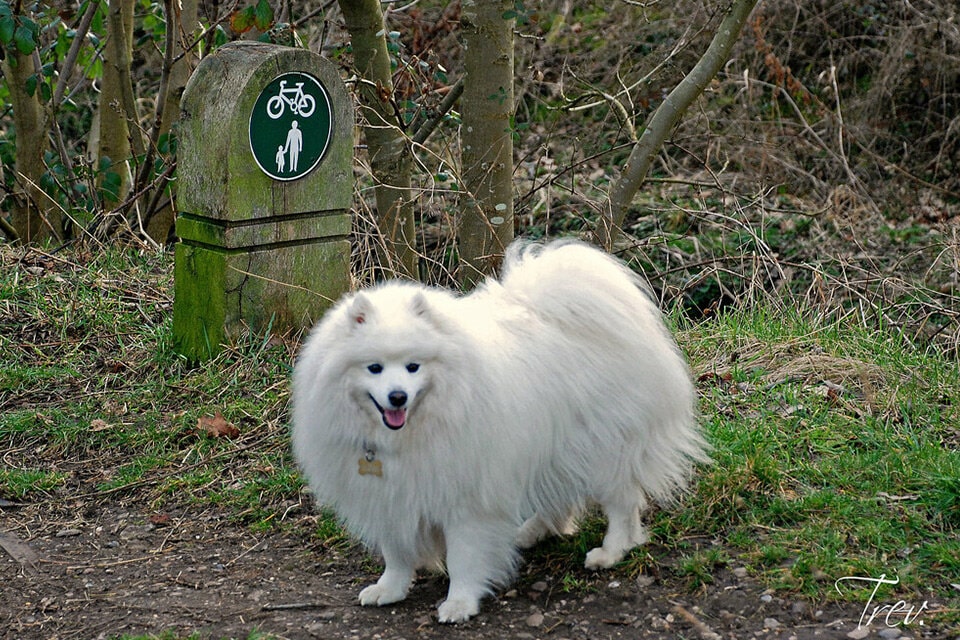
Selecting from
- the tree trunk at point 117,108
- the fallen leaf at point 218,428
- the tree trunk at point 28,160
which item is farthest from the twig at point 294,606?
the tree trunk at point 28,160

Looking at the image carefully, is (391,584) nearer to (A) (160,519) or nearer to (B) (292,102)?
(A) (160,519)

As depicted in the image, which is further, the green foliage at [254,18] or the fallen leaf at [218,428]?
the green foliage at [254,18]

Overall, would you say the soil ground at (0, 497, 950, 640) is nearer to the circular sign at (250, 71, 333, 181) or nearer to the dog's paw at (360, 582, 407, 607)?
the dog's paw at (360, 582, 407, 607)

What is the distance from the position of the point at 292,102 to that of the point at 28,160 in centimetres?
325

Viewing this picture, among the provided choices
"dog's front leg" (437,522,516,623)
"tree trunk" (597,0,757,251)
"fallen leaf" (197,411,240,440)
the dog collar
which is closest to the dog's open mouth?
the dog collar

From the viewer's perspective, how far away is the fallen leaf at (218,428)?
4.66 m

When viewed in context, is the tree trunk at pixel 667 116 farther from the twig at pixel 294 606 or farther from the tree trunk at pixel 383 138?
the twig at pixel 294 606

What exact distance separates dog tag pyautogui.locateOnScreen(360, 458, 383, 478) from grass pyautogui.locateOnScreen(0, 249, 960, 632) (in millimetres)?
773

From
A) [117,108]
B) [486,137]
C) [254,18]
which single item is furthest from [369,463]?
[117,108]

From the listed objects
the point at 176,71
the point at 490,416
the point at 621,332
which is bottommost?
the point at 490,416

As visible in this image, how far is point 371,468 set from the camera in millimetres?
3270

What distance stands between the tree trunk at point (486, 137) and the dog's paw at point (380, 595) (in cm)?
250

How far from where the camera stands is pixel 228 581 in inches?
145

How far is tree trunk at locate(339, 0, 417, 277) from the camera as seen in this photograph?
5.70 metres
